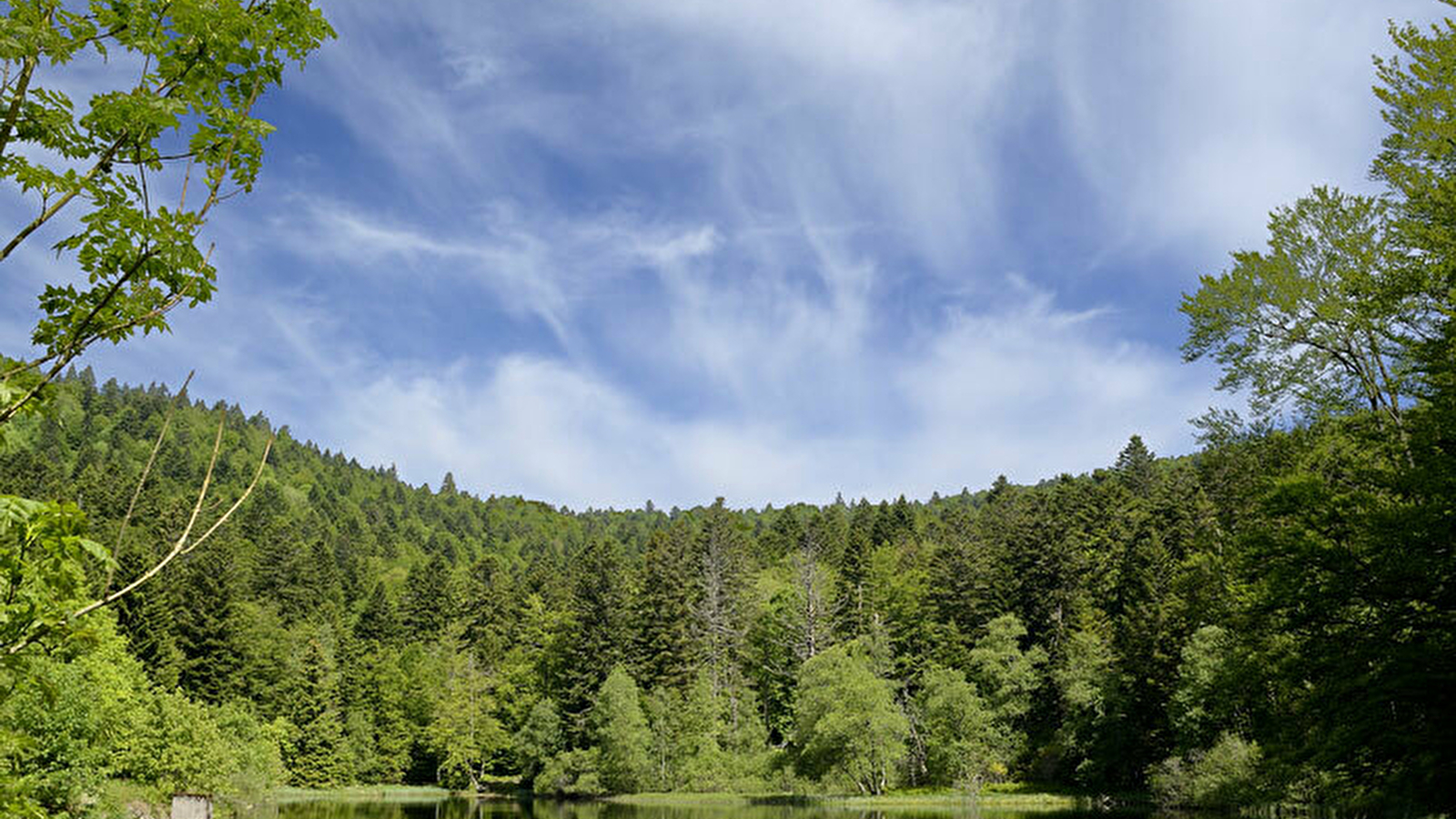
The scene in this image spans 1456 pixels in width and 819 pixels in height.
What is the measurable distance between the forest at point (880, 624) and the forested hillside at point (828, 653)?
0.57 ft

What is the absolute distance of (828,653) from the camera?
55.0 meters

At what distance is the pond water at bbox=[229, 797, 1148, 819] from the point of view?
44.0 metres

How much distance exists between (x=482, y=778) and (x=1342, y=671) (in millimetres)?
69320

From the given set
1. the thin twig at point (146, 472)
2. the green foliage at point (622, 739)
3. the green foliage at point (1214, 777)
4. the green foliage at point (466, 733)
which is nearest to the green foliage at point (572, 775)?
the green foliage at point (622, 739)

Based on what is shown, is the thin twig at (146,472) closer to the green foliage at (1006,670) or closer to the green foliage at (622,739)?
the green foliage at (1006,670)

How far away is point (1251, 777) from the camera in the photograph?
3531cm

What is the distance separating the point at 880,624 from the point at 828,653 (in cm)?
1246

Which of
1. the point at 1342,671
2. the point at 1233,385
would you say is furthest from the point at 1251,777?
the point at 1342,671

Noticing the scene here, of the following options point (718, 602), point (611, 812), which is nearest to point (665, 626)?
point (718, 602)

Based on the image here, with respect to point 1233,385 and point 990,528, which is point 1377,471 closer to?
point 1233,385

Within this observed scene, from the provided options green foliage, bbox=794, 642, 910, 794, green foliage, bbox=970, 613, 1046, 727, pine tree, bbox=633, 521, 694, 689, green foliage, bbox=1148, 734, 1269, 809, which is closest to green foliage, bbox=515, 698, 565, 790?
pine tree, bbox=633, 521, 694, 689

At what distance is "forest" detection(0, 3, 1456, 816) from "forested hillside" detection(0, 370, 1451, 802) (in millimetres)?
173

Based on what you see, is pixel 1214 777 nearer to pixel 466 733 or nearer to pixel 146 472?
pixel 146 472

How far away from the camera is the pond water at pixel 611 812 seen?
44031 millimetres
